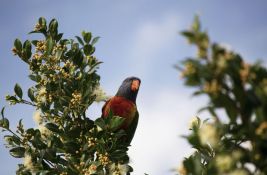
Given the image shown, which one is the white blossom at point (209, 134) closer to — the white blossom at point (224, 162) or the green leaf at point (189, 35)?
the white blossom at point (224, 162)

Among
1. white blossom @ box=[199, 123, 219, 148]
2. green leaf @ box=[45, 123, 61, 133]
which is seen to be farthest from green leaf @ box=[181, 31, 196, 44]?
green leaf @ box=[45, 123, 61, 133]

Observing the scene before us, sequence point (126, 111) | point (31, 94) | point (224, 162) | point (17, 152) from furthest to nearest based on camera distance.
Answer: point (126, 111)
point (31, 94)
point (17, 152)
point (224, 162)

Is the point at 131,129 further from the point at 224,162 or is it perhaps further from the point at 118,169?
the point at 224,162

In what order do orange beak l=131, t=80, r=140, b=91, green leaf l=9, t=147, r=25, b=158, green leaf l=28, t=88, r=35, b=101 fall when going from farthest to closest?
orange beak l=131, t=80, r=140, b=91, green leaf l=28, t=88, r=35, b=101, green leaf l=9, t=147, r=25, b=158

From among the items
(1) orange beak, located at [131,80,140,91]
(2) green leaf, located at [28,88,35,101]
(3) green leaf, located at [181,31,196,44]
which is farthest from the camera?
(1) orange beak, located at [131,80,140,91]

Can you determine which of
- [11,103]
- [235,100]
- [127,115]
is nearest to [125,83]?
[127,115]

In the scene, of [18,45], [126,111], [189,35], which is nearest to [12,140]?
[18,45]

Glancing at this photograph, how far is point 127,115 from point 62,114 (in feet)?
4.53

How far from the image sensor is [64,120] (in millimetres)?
3766

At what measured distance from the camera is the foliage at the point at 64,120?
3518 millimetres

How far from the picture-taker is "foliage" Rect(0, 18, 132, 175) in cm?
352

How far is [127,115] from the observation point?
4.98m

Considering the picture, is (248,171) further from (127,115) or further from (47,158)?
(127,115)

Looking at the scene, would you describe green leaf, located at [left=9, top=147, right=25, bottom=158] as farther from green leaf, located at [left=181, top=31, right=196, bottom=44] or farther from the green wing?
green leaf, located at [left=181, top=31, right=196, bottom=44]
